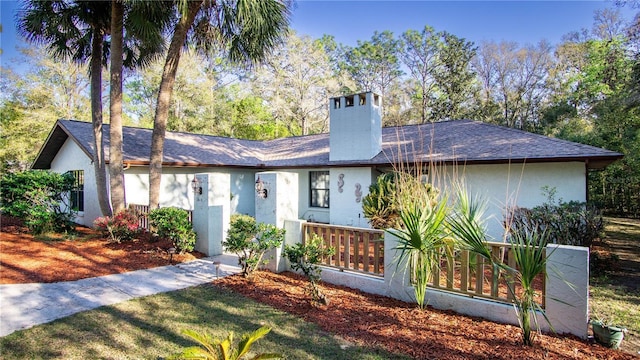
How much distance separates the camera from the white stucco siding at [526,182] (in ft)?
28.5

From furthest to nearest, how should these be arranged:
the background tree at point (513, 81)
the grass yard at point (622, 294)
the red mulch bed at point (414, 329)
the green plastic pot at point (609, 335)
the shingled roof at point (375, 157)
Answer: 1. the background tree at point (513, 81)
2. the shingled roof at point (375, 157)
3. the grass yard at point (622, 294)
4. the green plastic pot at point (609, 335)
5. the red mulch bed at point (414, 329)

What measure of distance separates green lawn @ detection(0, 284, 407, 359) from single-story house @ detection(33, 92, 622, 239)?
3825 mm

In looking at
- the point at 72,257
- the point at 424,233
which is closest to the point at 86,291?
the point at 72,257

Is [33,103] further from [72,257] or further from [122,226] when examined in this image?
[72,257]

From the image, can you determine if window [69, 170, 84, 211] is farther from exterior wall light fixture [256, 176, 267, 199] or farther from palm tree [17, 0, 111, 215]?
exterior wall light fixture [256, 176, 267, 199]

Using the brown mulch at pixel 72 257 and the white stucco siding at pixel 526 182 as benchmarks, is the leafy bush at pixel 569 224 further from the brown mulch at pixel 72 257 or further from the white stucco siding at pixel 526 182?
the brown mulch at pixel 72 257

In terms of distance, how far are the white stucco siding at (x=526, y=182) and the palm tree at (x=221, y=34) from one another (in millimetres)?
6927

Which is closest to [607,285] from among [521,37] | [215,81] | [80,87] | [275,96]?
[275,96]

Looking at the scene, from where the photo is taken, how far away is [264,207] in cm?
704

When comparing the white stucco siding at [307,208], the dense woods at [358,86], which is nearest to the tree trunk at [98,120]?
the white stucco siding at [307,208]

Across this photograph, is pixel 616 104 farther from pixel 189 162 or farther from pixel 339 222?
pixel 189 162

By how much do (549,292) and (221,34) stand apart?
34.2 ft

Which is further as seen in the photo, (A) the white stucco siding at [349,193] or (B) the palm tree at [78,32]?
(A) the white stucco siding at [349,193]

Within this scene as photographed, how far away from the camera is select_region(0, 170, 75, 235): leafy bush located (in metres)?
9.99
